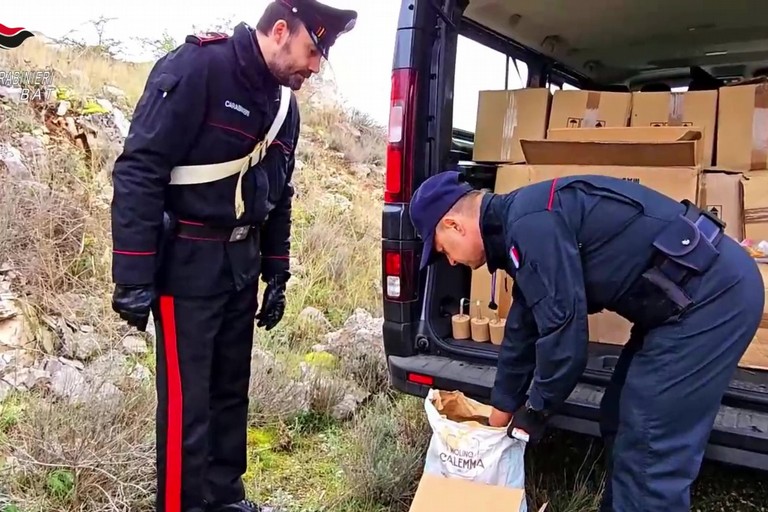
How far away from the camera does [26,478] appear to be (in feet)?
9.09

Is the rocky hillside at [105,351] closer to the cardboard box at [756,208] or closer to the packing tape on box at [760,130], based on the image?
the cardboard box at [756,208]

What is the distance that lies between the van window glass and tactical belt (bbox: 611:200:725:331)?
1325 millimetres

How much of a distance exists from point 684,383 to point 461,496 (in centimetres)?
75

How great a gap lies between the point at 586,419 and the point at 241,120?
1567 millimetres

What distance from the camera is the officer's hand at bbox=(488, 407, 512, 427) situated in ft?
7.77

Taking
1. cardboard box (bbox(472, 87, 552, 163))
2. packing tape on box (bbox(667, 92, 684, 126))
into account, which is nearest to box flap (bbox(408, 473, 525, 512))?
cardboard box (bbox(472, 87, 552, 163))

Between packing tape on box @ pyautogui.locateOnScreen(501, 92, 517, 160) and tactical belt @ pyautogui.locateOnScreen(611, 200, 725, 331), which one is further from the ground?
packing tape on box @ pyautogui.locateOnScreen(501, 92, 517, 160)

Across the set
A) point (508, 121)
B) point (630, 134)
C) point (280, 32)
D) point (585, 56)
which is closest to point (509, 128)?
point (508, 121)

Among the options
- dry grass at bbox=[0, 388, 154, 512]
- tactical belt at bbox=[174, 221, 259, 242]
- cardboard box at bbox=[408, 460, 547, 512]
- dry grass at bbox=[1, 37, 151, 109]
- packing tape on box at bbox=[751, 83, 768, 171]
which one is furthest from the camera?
dry grass at bbox=[1, 37, 151, 109]

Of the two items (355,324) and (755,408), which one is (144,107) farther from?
(355,324)

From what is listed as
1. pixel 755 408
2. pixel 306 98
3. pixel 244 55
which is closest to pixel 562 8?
pixel 244 55

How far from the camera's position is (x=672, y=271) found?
204 cm

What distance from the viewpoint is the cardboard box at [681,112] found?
11.3 feet

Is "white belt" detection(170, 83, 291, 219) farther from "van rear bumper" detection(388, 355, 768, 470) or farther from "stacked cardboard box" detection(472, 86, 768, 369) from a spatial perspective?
"stacked cardboard box" detection(472, 86, 768, 369)
